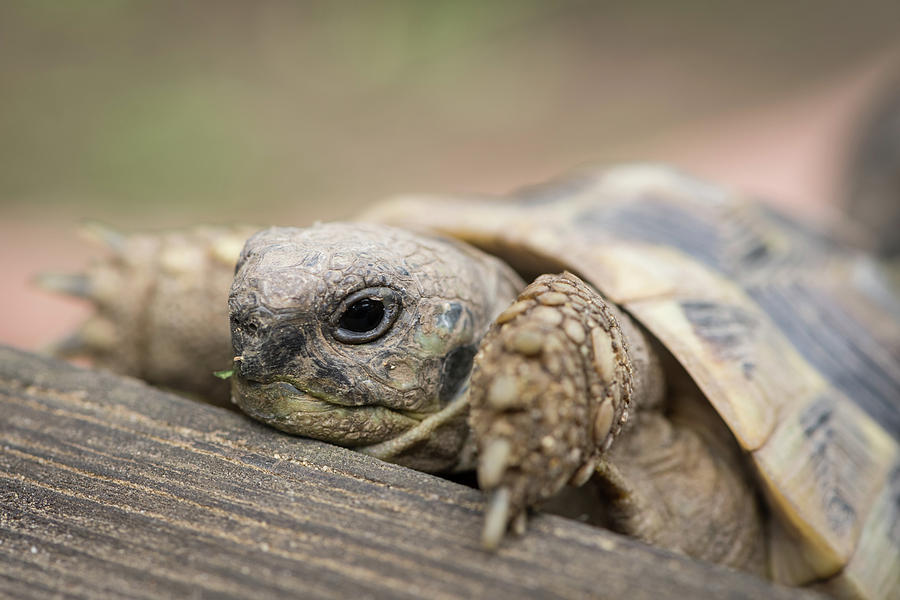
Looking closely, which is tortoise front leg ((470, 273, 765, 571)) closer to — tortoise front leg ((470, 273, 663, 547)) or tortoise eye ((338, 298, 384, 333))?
tortoise front leg ((470, 273, 663, 547))

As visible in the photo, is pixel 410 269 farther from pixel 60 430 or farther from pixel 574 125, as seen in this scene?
pixel 574 125

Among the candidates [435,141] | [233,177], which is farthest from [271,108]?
[435,141]

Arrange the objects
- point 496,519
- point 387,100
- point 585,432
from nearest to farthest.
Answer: point 496,519
point 585,432
point 387,100

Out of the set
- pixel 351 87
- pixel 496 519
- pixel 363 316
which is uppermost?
pixel 363 316

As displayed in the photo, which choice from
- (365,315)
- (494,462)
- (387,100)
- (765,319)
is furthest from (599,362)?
(387,100)

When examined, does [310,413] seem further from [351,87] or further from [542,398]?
[351,87]

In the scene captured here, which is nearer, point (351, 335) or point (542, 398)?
point (542, 398)

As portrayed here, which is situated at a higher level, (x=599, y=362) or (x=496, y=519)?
(x=599, y=362)
